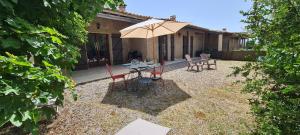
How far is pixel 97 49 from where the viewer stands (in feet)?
33.7

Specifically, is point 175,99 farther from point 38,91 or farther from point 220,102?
point 38,91

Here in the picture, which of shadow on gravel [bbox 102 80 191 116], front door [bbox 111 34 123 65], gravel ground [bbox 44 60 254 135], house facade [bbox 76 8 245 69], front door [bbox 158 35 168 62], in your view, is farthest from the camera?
front door [bbox 158 35 168 62]

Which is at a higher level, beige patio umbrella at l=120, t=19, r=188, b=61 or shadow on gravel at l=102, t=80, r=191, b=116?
beige patio umbrella at l=120, t=19, r=188, b=61

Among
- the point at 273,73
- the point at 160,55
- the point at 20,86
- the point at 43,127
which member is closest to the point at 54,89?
the point at 20,86

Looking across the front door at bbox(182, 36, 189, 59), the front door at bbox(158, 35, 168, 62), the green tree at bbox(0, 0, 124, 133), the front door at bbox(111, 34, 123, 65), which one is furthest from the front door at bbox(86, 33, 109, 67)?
the green tree at bbox(0, 0, 124, 133)

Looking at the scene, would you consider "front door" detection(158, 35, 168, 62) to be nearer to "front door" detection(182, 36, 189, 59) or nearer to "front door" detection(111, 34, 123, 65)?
"front door" detection(182, 36, 189, 59)

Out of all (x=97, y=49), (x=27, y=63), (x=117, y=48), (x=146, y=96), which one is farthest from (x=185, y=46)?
(x=27, y=63)

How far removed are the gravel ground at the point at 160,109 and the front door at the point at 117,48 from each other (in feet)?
15.3

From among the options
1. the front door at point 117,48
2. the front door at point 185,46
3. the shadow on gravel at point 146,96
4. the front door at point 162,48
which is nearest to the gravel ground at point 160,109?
the shadow on gravel at point 146,96

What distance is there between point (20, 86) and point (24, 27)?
0.46 metres

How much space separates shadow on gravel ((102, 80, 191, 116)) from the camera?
4641 mm

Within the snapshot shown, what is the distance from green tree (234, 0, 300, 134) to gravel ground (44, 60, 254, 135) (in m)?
1.44

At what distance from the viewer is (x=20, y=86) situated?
1.13 meters

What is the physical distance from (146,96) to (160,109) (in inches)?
42.8
